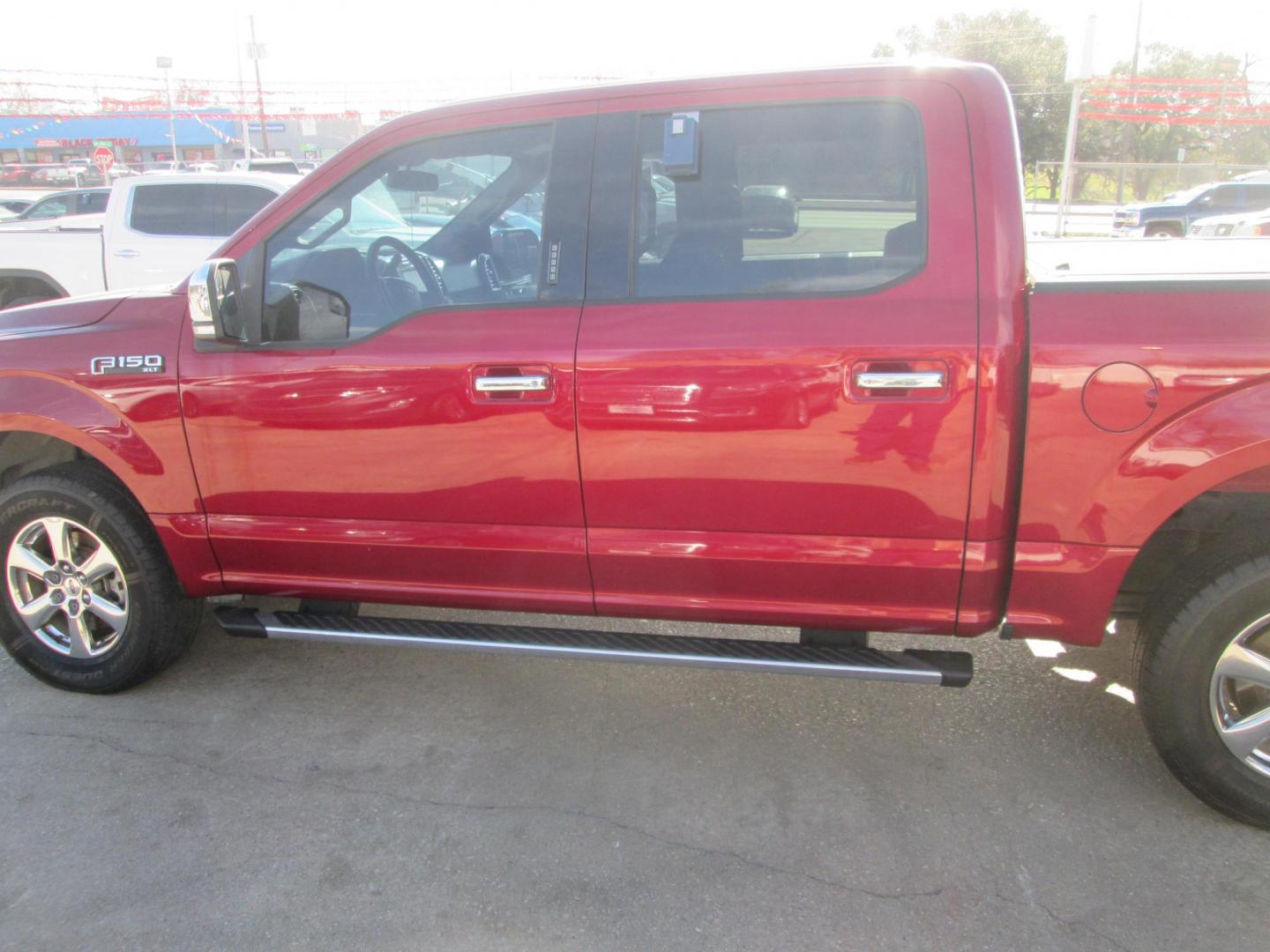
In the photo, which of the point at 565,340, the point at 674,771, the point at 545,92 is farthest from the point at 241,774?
the point at 545,92

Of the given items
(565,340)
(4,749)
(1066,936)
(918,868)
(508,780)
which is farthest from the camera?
(4,749)

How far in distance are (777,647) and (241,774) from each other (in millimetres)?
1748

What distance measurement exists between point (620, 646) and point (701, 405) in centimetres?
81

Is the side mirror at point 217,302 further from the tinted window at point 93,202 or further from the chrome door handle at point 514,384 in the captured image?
the tinted window at point 93,202

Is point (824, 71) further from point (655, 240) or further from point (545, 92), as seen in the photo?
point (545, 92)

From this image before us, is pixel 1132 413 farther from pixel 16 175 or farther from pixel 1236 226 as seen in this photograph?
pixel 16 175

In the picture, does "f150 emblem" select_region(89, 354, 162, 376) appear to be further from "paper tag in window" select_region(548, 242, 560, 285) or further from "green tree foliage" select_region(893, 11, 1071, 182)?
"green tree foliage" select_region(893, 11, 1071, 182)

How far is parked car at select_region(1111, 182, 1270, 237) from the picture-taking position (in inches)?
774

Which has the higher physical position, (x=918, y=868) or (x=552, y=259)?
(x=552, y=259)

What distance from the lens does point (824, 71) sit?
104 inches

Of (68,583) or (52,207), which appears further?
(52,207)

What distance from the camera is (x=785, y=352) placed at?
2590mm

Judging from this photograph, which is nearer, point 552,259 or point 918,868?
point 918,868

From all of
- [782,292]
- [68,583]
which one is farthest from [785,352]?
[68,583]
